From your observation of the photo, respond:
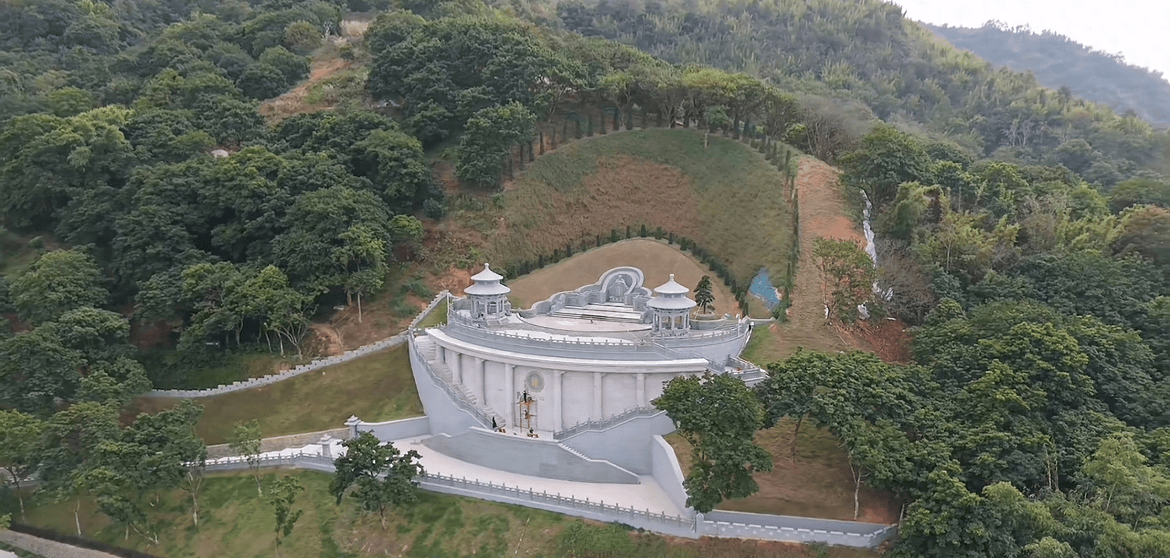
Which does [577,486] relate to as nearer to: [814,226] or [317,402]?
[317,402]

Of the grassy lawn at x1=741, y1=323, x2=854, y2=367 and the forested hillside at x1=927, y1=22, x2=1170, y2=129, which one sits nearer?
the grassy lawn at x1=741, y1=323, x2=854, y2=367

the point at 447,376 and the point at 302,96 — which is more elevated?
the point at 302,96

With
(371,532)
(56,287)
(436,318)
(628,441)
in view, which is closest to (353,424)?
(371,532)

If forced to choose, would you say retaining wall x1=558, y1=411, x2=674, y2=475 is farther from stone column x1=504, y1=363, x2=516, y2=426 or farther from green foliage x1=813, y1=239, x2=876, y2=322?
green foliage x1=813, y1=239, x2=876, y2=322

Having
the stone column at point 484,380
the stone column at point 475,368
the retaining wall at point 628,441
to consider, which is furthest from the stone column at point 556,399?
the stone column at point 475,368

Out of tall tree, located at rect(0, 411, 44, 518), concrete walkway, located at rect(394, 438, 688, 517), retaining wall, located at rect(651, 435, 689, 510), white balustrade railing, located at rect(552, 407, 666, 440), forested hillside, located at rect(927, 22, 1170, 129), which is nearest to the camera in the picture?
retaining wall, located at rect(651, 435, 689, 510)

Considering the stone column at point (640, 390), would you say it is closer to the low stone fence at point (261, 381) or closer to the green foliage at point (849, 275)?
the green foliage at point (849, 275)

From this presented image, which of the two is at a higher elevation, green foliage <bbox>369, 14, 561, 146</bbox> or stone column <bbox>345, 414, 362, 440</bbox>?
green foliage <bbox>369, 14, 561, 146</bbox>

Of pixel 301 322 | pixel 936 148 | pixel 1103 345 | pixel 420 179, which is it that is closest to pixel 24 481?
pixel 301 322

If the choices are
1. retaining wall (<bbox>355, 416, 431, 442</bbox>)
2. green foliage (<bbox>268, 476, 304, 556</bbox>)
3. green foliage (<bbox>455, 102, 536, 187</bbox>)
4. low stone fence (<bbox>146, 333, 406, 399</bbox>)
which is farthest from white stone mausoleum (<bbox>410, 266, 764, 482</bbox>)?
green foliage (<bbox>455, 102, 536, 187</bbox>)
